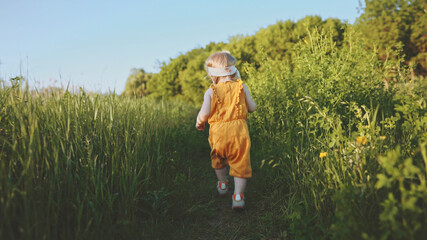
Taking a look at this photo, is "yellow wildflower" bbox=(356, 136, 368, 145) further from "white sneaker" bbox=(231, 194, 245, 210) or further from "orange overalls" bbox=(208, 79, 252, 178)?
"white sneaker" bbox=(231, 194, 245, 210)

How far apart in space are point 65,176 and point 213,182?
2.13 meters

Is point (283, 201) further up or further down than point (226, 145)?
further down

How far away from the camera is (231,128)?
2.85 m

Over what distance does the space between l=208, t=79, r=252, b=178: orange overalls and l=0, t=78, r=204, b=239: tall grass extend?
0.72 metres

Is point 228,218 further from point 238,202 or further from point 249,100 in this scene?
point 249,100

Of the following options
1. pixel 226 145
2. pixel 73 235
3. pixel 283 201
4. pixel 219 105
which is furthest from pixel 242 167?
pixel 73 235

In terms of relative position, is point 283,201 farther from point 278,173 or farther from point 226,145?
point 226,145

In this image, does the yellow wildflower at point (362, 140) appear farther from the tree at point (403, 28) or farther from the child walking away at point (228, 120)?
the tree at point (403, 28)

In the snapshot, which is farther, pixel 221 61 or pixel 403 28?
pixel 403 28

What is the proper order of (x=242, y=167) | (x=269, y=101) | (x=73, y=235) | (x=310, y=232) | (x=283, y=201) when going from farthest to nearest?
(x=269, y=101)
(x=242, y=167)
(x=283, y=201)
(x=310, y=232)
(x=73, y=235)

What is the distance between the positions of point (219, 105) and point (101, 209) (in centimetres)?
156

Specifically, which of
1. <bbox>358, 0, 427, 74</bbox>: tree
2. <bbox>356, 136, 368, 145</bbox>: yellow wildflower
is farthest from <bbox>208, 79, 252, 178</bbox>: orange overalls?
<bbox>358, 0, 427, 74</bbox>: tree

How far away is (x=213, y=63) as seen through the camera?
3.05 meters

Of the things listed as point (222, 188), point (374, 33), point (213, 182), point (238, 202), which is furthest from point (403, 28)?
point (238, 202)
